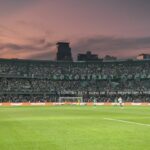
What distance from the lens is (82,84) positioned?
17250cm

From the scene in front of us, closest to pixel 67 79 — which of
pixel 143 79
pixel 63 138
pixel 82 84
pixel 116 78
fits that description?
pixel 82 84

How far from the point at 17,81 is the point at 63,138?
145 m

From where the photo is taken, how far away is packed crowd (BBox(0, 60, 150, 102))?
156500 mm

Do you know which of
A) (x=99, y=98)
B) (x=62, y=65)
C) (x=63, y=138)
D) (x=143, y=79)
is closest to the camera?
(x=63, y=138)

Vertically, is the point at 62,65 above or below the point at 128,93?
above

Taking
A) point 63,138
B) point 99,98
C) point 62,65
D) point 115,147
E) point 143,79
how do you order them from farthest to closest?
1. point 62,65
2. point 143,79
3. point 99,98
4. point 63,138
5. point 115,147

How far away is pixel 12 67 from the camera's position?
164 meters

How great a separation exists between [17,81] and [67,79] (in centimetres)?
2167

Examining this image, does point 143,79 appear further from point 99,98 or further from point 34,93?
point 34,93

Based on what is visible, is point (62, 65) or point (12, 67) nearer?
point (12, 67)

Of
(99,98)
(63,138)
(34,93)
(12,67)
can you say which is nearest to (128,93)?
(99,98)

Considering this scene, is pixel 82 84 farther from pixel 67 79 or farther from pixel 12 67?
pixel 12 67

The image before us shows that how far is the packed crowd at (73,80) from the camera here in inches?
6161

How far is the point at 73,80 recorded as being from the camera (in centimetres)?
17400
